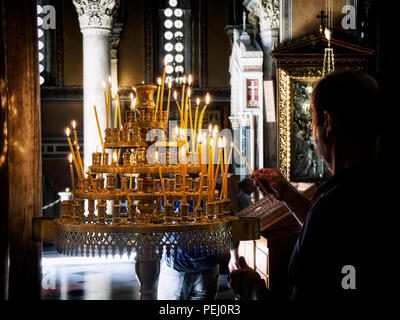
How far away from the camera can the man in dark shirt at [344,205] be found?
1241 mm

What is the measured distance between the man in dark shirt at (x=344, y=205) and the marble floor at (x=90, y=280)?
512 centimetres

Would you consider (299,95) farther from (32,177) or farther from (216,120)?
(216,120)

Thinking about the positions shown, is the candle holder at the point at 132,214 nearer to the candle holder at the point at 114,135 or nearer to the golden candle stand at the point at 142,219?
the golden candle stand at the point at 142,219

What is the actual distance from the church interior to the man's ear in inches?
5.7

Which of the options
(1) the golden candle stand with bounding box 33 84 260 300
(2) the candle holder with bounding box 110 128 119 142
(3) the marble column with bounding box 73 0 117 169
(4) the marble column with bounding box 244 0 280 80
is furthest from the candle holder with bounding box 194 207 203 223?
(3) the marble column with bounding box 73 0 117 169

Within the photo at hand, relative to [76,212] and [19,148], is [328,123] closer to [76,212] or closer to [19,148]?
[19,148]

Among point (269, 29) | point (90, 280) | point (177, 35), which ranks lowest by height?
point (90, 280)

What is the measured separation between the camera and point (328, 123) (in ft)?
4.64

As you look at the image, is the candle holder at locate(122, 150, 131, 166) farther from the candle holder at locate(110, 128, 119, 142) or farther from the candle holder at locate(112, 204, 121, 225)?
the candle holder at locate(112, 204, 121, 225)

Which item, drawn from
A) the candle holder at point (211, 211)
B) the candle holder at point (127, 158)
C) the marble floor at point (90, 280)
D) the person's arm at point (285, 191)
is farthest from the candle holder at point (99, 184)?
the marble floor at point (90, 280)

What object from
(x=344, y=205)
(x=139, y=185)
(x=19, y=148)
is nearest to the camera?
(x=344, y=205)

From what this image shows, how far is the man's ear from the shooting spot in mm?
1403

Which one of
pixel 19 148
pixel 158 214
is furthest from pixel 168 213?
pixel 19 148

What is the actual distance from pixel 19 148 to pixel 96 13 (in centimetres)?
859
